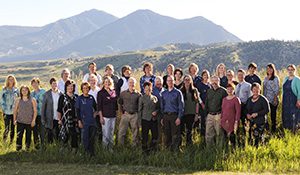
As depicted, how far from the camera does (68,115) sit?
35.2 ft

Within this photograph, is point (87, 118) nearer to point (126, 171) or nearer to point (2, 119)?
point (126, 171)

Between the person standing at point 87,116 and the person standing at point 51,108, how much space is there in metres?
0.82

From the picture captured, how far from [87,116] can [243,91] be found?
3.99 meters

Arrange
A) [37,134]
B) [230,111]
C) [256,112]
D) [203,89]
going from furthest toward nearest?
[37,134], [203,89], [256,112], [230,111]

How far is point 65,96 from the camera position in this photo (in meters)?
10.7

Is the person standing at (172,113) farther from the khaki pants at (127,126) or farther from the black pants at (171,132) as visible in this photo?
the khaki pants at (127,126)

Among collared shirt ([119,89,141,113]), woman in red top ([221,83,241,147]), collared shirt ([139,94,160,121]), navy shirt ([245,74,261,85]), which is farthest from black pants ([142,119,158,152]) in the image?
navy shirt ([245,74,261,85])

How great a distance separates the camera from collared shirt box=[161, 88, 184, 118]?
34.0 feet

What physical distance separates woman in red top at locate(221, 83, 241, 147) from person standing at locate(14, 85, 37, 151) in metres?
4.88

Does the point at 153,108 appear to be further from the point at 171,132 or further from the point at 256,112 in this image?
the point at 256,112

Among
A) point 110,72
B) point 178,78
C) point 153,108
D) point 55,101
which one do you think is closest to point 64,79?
point 55,101

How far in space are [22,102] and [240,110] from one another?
220 inches

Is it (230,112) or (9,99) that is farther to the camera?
(9,99)

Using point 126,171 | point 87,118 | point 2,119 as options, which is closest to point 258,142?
point 126,171
